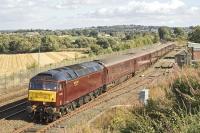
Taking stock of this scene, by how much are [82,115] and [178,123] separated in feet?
48.0

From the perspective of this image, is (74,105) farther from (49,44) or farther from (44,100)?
(49,44)

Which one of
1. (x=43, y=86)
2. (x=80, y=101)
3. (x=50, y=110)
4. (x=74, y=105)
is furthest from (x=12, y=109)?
(x=50, y=110)

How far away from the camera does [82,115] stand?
81.0ft

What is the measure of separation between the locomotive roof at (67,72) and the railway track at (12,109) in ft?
9.61

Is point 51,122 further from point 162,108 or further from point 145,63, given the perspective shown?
point 145,63

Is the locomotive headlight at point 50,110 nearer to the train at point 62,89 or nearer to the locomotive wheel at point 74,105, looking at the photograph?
the train at point 62,89

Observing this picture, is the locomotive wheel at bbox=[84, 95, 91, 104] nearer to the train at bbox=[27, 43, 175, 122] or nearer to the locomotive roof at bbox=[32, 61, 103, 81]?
the train at bbox=[27, 43, 175, 122]

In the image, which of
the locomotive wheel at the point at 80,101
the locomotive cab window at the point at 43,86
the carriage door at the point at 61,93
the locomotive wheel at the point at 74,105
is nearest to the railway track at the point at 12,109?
the locomotive cab window at the point at 43,86

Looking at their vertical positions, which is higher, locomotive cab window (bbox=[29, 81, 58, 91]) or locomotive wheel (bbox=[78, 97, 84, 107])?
locomotive cab window (bbox=[29, 81, 58, 91])

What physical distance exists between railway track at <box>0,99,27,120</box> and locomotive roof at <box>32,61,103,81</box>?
293 centimetres

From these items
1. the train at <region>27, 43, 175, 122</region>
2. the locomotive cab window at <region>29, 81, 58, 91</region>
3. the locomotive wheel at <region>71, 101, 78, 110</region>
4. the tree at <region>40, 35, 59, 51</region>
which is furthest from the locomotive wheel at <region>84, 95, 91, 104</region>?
the tree at <region>40, 35, 59, 51</region>

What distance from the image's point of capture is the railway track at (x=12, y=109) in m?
25.2

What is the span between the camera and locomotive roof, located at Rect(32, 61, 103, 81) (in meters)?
23.8

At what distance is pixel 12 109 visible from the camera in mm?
27188
